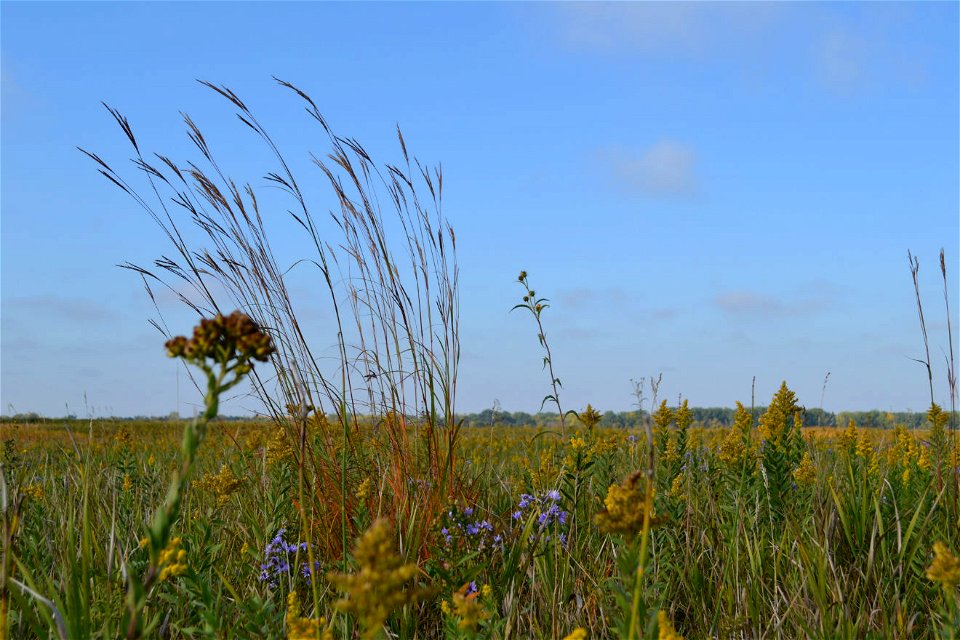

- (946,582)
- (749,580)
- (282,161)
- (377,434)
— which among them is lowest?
(749,580)

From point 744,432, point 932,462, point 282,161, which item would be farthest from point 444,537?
point 932,462

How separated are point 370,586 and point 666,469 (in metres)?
2.88

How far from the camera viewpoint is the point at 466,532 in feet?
10.0

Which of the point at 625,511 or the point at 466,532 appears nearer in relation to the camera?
the point at 625,511

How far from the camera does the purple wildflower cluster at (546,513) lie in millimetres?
3184

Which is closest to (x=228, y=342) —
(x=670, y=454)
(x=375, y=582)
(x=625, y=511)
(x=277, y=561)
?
(x=375, y=582)

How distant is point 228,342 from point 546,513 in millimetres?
2218

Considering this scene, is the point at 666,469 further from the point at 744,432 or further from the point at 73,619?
the point at 73,619

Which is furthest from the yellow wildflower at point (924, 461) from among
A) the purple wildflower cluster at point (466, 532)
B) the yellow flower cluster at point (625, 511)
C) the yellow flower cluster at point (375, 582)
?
the yellow flower cluster at point (375, 582)

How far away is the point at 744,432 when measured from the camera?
3.84m

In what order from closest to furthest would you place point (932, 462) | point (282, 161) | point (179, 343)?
1. point (179, 343)
2. point (282, 161)
3. point (932, 462)

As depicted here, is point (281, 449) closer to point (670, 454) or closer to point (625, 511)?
point (670, 454)

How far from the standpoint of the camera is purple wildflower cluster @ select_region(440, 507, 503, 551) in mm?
2709

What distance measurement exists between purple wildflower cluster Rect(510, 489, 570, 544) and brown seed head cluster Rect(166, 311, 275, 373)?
79.1 inches
